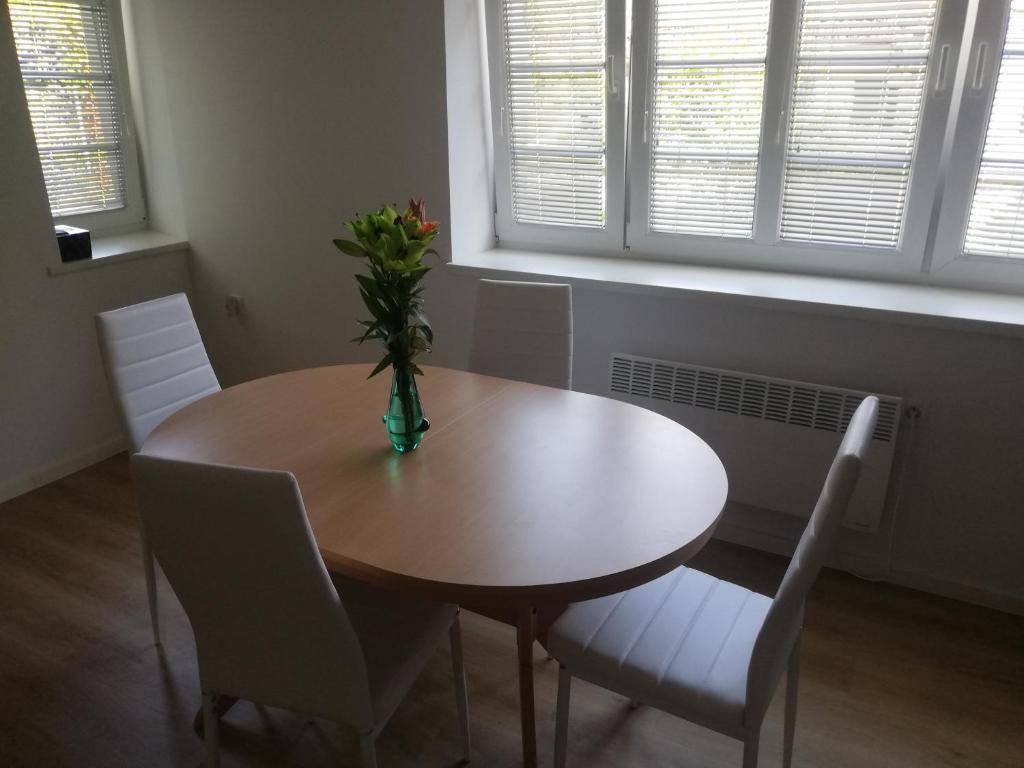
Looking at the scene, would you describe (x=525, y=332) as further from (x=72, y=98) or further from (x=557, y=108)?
(x=72, y=98)

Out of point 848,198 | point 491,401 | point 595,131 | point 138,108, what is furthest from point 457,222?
point 138,108

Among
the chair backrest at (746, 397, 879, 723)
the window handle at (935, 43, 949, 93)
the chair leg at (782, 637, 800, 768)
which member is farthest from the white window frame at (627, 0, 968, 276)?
the chair leg at (782, 637, 800, 768)

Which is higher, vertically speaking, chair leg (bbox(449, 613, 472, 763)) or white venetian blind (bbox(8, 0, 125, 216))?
white venetian blind (bbox(8, 0, 125, 216))

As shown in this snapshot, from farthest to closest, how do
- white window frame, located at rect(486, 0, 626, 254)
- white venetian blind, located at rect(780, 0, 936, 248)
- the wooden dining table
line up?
white window frame, located at rect(486, 0, 626, 254) → white venetian blind, located at rect(780, 0, 936, 248) → the wooden dining table

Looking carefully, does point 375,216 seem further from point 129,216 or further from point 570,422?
point 129,216

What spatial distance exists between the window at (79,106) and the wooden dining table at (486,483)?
1.94 m

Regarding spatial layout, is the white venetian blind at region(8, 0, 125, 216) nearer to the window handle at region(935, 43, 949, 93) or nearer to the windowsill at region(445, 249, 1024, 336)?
the windowsill at region(445, 249, 1024, 336)

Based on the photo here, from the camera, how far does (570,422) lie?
1986 millimetres

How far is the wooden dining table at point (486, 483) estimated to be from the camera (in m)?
1.41

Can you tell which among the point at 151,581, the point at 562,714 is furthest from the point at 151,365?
the point at 562,714

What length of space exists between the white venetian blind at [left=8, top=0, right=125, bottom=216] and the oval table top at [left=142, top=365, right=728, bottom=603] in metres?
1.94

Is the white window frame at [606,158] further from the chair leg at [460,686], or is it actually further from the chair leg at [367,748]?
the chair leg at [367,748]

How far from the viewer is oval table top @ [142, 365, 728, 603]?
1.41 meters

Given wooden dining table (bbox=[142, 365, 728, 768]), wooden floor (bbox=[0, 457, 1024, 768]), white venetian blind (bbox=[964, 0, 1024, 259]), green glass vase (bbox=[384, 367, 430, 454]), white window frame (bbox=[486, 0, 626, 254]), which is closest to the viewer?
wooden dining table (bbox=[142, 365, 728, 768])
